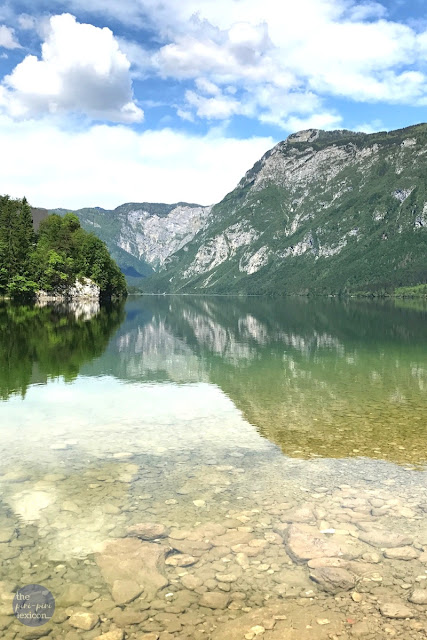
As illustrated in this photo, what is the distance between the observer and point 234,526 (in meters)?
11.7

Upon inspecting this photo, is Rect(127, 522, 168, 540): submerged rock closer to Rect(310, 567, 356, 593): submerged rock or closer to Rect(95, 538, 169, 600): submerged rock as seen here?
Rect(95, 538, 169, 600): submerged rock

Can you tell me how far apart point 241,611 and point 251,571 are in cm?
122

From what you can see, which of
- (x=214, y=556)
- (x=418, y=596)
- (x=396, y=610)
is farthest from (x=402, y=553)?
(x=214, y=556)

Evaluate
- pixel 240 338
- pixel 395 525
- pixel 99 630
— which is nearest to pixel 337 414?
pixel 395 525

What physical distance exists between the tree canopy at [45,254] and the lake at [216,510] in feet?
377

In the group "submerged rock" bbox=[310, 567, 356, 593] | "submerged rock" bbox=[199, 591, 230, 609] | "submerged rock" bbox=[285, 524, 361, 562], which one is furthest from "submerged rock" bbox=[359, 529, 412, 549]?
"submerged rock" bbox=[199, 591, 230, 609]

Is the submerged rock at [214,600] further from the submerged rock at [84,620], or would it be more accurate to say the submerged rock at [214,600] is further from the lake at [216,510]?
the submerged rock at [84,620]

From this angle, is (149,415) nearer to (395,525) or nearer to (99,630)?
(395,525)

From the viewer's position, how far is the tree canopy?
441ft
